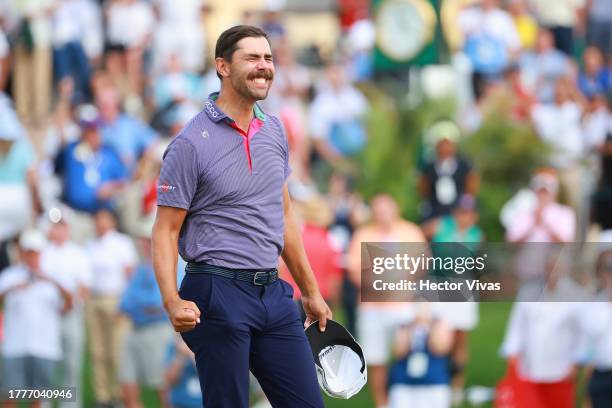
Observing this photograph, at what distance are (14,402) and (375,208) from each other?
3.40m

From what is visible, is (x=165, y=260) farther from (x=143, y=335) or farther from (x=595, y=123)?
(x=595, y=123)

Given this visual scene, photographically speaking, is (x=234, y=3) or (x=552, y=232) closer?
(x=552, y=232)

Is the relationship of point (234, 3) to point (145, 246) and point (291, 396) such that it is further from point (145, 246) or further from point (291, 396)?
point (291, 396)

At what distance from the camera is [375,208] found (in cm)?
1176

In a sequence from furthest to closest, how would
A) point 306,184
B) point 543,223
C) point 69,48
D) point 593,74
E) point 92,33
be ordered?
point 593,74 → point 92,33 → point 69,48 → point 306,184 → point 543,223

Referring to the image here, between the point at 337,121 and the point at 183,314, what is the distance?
9.98 metres

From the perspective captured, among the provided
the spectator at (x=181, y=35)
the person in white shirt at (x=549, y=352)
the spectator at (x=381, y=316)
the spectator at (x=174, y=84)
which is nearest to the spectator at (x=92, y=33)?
the spectator at (x=181, y=35)

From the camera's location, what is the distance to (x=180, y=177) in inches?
225

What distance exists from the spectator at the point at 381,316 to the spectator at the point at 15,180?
116 inches

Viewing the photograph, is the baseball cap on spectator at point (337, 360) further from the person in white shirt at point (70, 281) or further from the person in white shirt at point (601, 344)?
the person in white shirt at point (70, 281)

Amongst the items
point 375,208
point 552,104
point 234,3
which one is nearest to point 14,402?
point 375,208

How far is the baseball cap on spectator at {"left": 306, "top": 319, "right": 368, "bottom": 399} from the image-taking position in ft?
20.7

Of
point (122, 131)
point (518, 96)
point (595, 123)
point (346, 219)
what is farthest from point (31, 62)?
point (595, 123)

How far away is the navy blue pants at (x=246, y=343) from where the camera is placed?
18.9 feet
